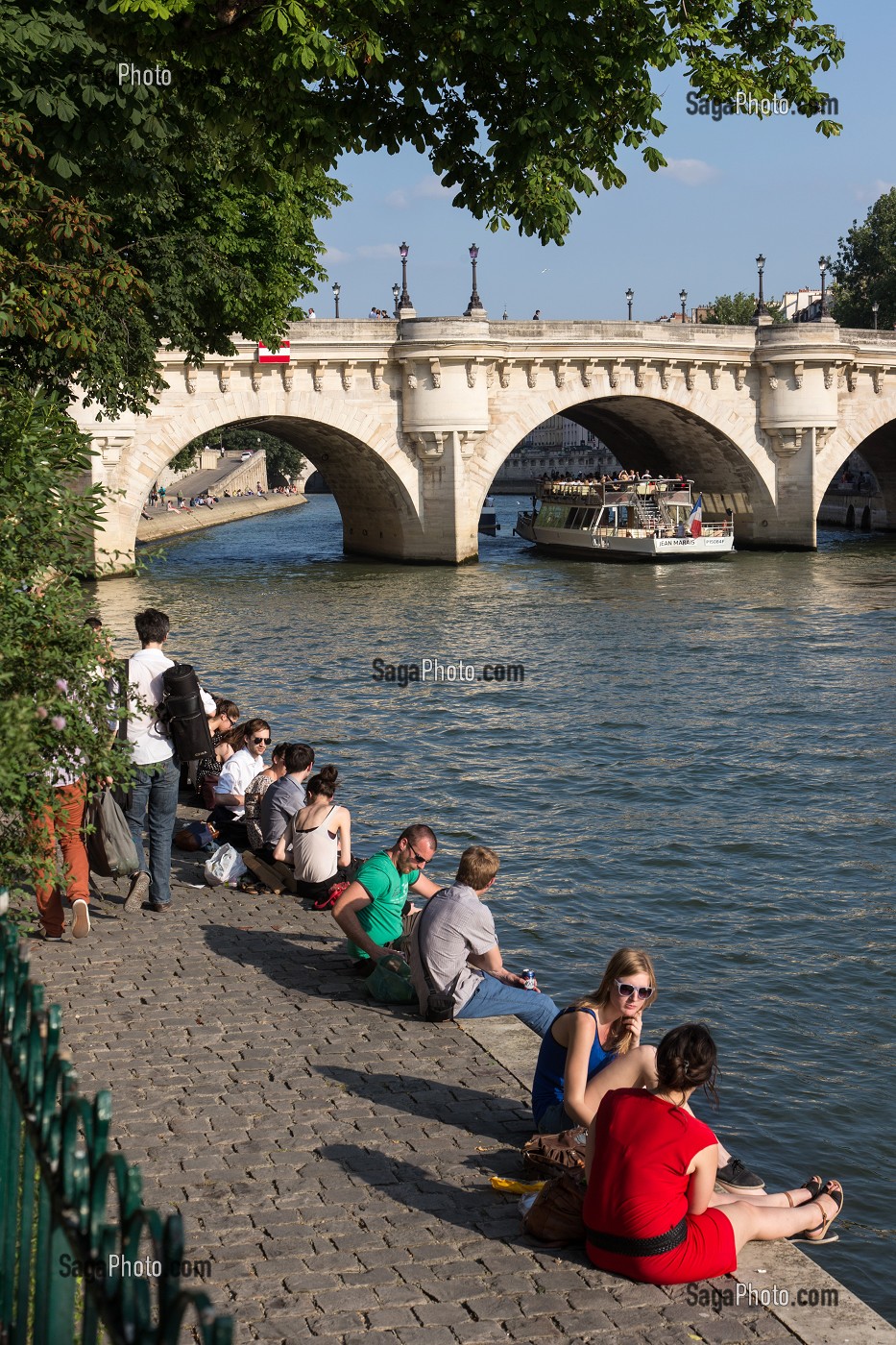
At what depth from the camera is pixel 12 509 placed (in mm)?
7008

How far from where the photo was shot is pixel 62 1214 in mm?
2869

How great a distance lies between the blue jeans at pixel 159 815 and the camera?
966 cm

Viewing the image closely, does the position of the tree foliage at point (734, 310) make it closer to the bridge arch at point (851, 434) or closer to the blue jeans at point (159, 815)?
the bridge arch at point (851, 434)

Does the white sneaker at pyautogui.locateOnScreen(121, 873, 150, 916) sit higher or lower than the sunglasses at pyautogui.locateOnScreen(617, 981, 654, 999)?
lower

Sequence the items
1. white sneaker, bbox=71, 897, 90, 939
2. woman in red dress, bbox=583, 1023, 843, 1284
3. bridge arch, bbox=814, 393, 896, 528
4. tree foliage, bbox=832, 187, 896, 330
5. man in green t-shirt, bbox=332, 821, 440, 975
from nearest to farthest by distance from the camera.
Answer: woman in red dress, bbox=583, 1023, 843, 1284 → man in green t-shirt, bbox=332, 821, 440, 975 → white sneaker, bbox=71, 897, 90, 939 → bridge arch, bbox=814, 393, 896, 528 → tree foliage, bbox=832, 187, 896, 330

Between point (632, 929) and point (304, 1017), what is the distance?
443 cm

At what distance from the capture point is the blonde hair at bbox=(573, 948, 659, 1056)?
622 cm

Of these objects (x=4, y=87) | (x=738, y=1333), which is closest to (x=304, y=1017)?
(x=738, y=1333)

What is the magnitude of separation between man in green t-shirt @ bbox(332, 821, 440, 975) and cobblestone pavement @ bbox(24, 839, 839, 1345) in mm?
254

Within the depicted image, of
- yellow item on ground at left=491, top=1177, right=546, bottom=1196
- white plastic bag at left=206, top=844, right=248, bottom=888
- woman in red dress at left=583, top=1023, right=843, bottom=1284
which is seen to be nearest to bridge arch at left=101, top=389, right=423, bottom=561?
white plastic bag at left=206, top=844, right=248, bottom=888

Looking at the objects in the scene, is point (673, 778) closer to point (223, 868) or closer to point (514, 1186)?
point (223, 868)

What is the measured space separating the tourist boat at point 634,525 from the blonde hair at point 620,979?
129 feet

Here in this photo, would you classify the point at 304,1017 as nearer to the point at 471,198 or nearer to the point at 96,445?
the point at 471,198

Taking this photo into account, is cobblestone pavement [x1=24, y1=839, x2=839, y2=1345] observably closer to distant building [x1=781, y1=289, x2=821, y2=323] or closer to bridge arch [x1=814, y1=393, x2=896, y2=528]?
bridge arch [x1=814, y1=393, x2=896, y2=528]
